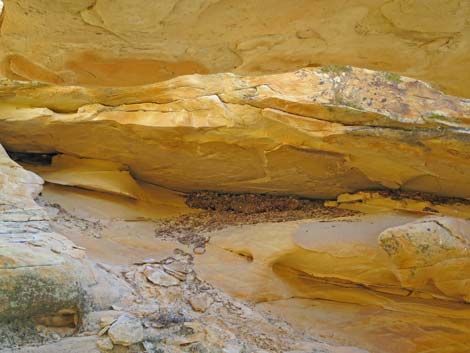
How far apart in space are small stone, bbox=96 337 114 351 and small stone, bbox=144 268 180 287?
3.25 feet

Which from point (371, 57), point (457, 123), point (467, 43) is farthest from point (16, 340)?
point (457, 123)

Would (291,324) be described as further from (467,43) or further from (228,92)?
(467,43)

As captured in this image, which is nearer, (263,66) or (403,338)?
(263,66)

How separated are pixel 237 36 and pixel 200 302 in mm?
2354

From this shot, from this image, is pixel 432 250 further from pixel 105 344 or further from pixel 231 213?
pixel 105 344

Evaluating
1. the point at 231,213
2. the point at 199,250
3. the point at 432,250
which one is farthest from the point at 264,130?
the point at 432,250

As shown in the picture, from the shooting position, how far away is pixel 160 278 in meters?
4.26

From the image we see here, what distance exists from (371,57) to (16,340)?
3.46m

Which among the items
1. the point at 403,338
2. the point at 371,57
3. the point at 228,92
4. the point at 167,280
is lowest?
the point at 403,338

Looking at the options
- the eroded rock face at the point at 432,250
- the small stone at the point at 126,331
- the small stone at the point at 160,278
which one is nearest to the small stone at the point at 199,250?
the small stone at the point at 160,278

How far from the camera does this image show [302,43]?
11.7 feet

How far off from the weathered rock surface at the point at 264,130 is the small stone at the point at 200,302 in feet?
5.97

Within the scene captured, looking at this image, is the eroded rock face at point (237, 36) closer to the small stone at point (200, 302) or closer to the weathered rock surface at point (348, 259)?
the weathered rock surface at point (348, 259)

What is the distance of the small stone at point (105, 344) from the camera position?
3.16 metres
